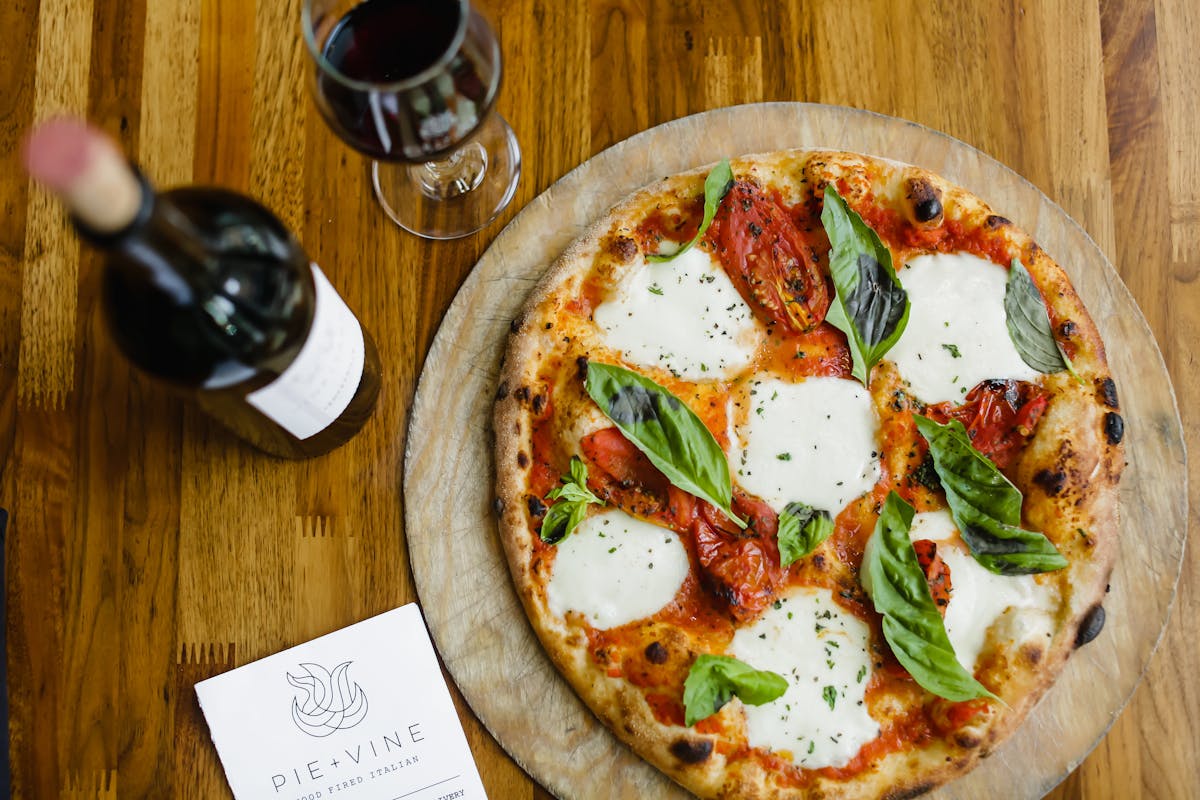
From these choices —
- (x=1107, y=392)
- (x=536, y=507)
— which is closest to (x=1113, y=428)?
(x=1107, y=392)

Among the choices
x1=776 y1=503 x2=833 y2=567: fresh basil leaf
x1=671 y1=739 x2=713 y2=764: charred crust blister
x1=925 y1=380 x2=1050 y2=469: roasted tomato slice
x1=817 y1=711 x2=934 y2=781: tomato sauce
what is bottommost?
x1=817 y1=711 x2=934 y2=781: tomato sauce

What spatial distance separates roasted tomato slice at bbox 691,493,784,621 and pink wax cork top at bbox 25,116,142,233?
975 mm

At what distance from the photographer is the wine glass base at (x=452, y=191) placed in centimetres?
181

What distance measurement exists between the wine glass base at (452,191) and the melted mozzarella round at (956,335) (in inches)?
29.5

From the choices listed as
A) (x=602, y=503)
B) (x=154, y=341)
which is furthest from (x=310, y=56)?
(x=602, y=503)

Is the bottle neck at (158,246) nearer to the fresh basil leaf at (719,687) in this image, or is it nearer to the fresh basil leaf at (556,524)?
the fresh basil leaf at (556,524)

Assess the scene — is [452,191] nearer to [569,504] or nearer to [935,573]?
[569,504]

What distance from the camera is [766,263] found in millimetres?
1681

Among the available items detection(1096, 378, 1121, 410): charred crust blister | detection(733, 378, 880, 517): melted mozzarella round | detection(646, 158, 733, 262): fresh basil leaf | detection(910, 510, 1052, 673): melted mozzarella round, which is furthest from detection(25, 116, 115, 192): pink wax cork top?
detection(1096, 378, 1121, 410): charred crust blister

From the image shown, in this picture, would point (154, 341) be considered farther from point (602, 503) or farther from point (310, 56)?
point (602, 503)

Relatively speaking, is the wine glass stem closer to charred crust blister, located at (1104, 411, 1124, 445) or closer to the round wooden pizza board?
the round wooden pizza board

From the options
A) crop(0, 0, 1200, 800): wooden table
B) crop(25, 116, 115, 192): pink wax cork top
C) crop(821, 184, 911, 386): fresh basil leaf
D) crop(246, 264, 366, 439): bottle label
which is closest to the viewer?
crop(25, 116, 115, 192): pink wax cork top

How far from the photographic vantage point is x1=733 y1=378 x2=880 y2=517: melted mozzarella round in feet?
5.38

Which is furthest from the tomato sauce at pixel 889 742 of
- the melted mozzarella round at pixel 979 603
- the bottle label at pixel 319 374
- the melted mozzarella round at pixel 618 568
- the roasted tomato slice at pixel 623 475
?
the bottle label at pixel 319 374
